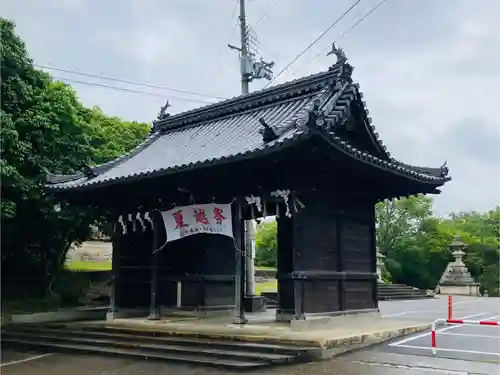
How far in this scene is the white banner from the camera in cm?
1157

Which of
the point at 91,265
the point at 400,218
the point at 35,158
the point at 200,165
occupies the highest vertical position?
the point at 400,218

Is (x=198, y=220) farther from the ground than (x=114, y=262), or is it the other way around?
(x=198, y=220)

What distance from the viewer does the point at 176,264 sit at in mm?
14211

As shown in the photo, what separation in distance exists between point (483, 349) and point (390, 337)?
1846 mm

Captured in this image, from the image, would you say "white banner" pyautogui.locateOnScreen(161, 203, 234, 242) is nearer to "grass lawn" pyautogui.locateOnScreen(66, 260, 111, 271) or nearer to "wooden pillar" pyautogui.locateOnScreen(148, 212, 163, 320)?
"wooden pillar" pyautogui.locateOnScreen(148, 212, 163, 320)

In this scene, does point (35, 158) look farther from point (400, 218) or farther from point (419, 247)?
point (400, 218)

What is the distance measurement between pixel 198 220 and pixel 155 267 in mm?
2022

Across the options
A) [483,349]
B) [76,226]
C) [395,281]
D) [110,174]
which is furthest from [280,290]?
[395,281]

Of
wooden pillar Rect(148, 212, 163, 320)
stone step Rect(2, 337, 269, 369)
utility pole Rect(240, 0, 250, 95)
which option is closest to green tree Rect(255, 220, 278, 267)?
utility pole Rect(240, 0, 250, 95)

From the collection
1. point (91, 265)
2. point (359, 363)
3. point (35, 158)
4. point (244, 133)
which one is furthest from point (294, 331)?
point (91, 265)

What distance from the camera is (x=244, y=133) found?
12.8 m

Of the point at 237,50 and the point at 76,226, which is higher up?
the point at 237,50

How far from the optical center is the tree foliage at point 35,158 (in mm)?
13000

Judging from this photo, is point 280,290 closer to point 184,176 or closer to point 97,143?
point 184,176
